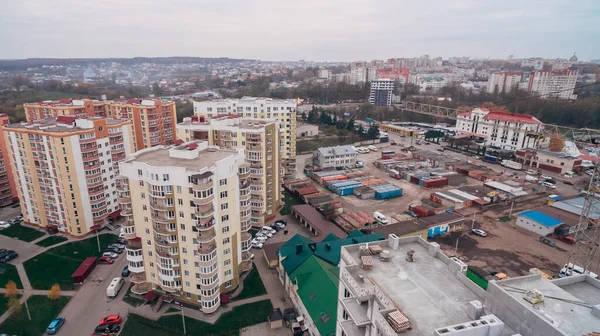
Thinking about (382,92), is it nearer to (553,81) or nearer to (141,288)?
(553,81)

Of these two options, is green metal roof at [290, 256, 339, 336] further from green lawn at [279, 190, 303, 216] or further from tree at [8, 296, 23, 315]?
tree at [8, 296, 23, 315]

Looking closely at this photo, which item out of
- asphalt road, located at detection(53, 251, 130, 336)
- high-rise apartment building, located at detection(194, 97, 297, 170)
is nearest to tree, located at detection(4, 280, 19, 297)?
asphalt road, located at detection(53, 251, 130, 336)

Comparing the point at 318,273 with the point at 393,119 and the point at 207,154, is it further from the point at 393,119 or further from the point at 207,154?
the point at 393,119

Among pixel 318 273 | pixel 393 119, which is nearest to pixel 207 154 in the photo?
pixel 318 273

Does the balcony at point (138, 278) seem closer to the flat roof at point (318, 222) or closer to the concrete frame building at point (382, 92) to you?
the flat roof at point (318, 222)

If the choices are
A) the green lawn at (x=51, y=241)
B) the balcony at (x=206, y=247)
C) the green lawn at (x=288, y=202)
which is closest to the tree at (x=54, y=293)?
the green lawn at (x=51, y=241)

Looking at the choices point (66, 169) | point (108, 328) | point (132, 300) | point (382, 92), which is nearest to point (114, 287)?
point (132, 300)

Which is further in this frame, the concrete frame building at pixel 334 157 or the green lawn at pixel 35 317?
the concrete frame building at pixel 334 157
